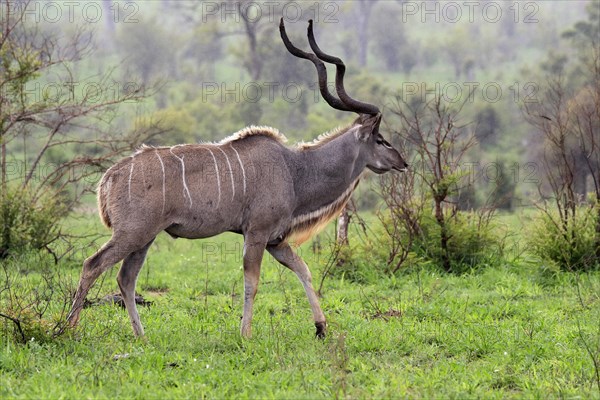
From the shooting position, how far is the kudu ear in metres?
5.97

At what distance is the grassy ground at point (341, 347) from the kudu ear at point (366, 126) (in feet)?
4.49

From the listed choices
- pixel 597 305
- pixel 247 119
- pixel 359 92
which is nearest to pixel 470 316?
pixel 597 305

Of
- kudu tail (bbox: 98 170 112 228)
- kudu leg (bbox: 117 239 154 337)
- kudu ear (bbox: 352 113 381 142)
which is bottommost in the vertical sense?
kudu leg (bbox: 117 239 154 337)

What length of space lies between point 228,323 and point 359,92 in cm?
2911

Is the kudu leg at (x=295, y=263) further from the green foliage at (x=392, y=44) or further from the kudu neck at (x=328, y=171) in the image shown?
the green foliage at (x=392, y=44)

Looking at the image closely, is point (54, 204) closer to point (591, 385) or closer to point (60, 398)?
point (60, 398)

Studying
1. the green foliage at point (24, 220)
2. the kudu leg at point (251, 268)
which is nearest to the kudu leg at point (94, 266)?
the kudu leg at point (251, 268)

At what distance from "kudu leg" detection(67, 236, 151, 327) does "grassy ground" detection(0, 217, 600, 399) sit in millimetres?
175

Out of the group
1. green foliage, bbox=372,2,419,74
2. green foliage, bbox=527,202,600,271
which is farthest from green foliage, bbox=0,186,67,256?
green foliage, bbox=372,2,419,74

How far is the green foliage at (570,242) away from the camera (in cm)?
768

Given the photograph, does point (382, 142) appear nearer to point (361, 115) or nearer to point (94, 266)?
point (361, 115)

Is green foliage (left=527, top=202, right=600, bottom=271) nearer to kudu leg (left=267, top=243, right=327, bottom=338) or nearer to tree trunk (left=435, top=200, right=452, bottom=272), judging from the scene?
tree trunk (left=435, top=200, right=452, bottom=272)

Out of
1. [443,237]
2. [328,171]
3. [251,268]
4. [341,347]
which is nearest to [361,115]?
[328,171]

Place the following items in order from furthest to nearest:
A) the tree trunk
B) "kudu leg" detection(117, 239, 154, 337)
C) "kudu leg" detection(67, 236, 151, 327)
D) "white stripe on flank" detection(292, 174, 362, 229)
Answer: the tree trunk → "white stripe on flank" detection(292, 174, 362, 229) → "kudu leg" detection(117, 239, 154, 337) → "kudu leg" detection(67, 236, 151, 327)
